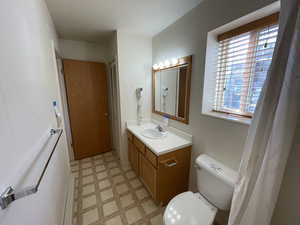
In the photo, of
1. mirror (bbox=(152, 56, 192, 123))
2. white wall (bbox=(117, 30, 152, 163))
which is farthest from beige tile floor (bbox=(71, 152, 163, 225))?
mirror (bbox=(152, 56, 192, 123))

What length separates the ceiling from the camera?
55.1 inches

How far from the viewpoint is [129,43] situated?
2.12 m

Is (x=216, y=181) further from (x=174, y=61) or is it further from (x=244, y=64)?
(x=174, y=61)

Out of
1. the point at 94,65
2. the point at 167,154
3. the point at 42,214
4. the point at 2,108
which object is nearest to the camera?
the point at 2,108

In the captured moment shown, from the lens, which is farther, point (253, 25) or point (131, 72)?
point (131, 72)

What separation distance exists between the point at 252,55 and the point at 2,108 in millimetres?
1686

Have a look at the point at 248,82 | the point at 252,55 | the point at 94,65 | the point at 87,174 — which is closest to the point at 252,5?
the point at 252,55

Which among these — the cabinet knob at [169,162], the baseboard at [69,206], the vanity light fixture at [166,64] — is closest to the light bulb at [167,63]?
the vanity light fixture at [166,64]

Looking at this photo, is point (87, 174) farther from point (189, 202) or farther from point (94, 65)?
point (94, 65)

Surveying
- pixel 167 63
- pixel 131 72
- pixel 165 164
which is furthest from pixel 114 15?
pixel 165 164

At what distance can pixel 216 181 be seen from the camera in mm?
1164

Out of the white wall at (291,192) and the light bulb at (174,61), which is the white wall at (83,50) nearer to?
the light bulb at (174,61)

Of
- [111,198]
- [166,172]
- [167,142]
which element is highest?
[167,142]

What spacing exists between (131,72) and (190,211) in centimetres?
202
